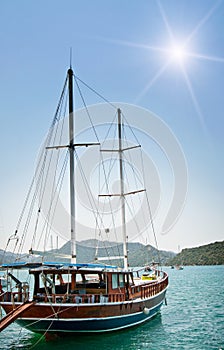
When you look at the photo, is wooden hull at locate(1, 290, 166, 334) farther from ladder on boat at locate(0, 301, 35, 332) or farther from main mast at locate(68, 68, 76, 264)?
main mast at locate(68, 68, 76, 264)

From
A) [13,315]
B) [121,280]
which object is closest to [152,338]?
[121,280]

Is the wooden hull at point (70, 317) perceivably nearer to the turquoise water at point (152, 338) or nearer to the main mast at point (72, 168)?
the turquoise water at point (152, 338)

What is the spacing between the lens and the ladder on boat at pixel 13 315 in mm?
16255

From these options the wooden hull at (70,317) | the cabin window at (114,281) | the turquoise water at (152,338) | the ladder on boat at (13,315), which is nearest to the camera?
the ladder on boat at (13,315)

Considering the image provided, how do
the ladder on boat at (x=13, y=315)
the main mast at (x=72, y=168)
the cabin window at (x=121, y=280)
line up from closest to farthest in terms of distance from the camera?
the ladder on boat at (x=13, y=315) → the cabin window at (x=121, y=280) → the main mast at (x=72, y=168)

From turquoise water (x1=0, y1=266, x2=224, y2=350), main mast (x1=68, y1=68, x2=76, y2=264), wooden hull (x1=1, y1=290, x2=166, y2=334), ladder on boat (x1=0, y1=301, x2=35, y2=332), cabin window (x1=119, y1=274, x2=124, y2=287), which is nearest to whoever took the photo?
ladder on boat (x1=0, y1=301, x2=35, y2=332)

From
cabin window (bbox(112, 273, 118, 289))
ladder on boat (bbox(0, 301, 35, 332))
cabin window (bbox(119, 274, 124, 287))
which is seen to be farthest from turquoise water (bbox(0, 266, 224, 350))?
cabin window (bbox(119, 274, 124, 287))

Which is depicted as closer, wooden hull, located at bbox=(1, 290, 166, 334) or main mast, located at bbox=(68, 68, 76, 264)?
wooden hull, located at bbox=(1, 290, 166, 334)

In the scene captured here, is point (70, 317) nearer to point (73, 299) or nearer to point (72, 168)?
point (73, 299)

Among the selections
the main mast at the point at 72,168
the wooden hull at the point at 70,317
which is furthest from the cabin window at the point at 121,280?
the main mast at the point at 72,168

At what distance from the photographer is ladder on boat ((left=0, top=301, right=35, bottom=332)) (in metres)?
16.3

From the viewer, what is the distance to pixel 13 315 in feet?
54.7

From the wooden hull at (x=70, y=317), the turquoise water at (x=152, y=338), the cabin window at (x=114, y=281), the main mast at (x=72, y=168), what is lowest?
the turquoise water at (x=152, y=338)

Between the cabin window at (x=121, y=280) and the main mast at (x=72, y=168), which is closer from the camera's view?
the cabin window at (x=121, y=280)
